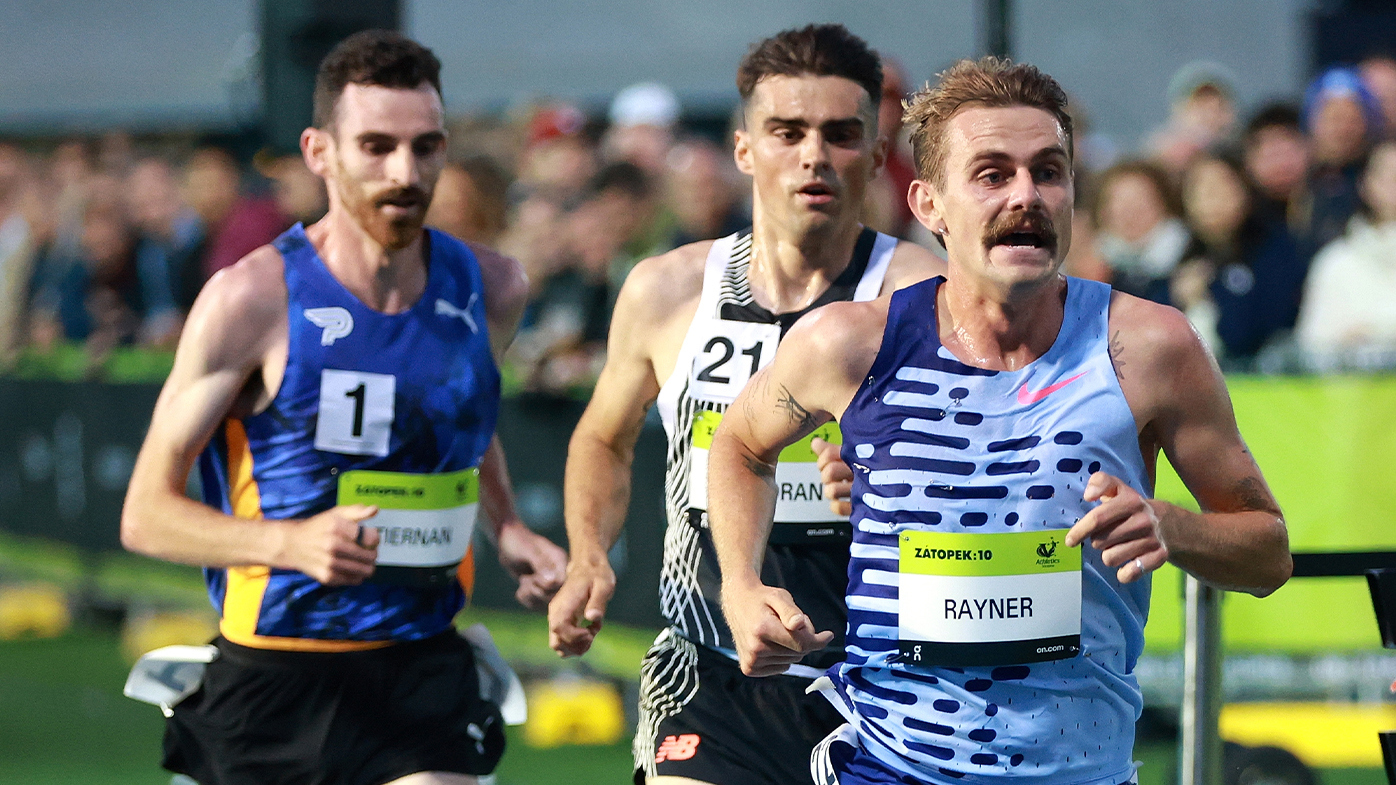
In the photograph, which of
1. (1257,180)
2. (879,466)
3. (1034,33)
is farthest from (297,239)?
(1034,33)

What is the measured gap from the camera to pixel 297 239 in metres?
4.23

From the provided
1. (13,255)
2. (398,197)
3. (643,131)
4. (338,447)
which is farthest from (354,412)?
(13,255)

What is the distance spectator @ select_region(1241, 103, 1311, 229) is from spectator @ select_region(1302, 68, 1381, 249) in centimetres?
11

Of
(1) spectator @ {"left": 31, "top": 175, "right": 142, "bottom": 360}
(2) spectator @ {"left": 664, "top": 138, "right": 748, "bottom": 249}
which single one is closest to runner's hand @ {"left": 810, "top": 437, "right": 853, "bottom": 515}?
(2) spectator @ {"left": 664, "top": 138, "right": 748, "bottom": 249}

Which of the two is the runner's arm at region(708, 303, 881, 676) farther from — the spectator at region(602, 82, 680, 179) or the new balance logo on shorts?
the spectator at region(602, 82, 680, 179)

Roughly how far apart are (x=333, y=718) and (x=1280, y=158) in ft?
17.4

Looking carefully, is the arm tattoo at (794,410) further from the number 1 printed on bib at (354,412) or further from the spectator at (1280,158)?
the spectator at (1280,158)

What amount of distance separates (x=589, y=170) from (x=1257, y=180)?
3.49 meters

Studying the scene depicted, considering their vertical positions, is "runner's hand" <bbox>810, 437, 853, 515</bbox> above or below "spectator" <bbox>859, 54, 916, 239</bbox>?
below

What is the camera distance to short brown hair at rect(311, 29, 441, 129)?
419 cm

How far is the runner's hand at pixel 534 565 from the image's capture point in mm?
4285

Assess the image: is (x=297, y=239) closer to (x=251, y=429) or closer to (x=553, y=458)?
(x=251, y=429)

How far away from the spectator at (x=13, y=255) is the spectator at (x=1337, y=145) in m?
8.87

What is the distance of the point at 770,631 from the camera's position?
2986mm
